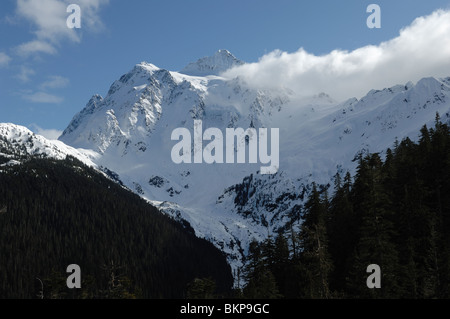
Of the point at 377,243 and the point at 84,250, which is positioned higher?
the point at 377,243

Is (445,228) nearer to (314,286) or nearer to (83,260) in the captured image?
(314,286)

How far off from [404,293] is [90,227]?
538ft

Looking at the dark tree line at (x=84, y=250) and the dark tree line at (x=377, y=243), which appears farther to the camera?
the dark tree line at (x=84, y=250)

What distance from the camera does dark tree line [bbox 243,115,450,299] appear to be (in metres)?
37.3

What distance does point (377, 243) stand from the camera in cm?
3703

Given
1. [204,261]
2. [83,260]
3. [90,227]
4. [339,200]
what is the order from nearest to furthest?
[339,200] < [83,260] < [90,227] < [204,261]

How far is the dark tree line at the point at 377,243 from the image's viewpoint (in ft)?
122

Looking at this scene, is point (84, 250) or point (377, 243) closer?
point (377, 243)

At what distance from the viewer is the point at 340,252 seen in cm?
5722

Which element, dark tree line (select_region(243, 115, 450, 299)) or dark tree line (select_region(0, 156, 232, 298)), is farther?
dark tree line (select_region(0, 156, 232, 298))
